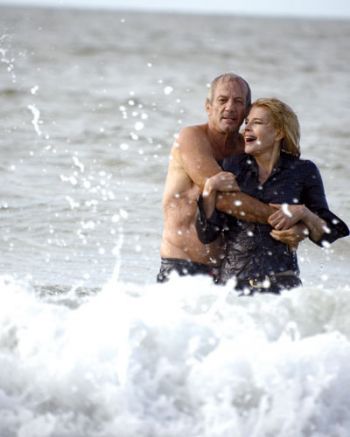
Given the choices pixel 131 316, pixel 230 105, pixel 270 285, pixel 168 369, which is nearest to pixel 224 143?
pixel 230 105

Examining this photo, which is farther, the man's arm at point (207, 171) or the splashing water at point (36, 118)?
the splashing water at point (36, 118)

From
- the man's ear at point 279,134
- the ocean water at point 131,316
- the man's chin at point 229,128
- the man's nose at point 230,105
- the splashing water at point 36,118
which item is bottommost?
the splashing water at point 36,118

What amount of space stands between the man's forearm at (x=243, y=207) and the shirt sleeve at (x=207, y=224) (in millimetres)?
67

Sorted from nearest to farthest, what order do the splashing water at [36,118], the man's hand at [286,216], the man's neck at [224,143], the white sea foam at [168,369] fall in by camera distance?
the white sea foam at [168,369] < the man's hand at [286,216] < the man's neck at [224,143] < the splashing water at [36,118]

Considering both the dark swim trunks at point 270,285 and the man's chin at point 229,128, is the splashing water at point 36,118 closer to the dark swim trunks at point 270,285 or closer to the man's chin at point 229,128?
the man's chin at point 229,128

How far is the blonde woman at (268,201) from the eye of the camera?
6738 mm

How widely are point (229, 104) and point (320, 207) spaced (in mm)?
774

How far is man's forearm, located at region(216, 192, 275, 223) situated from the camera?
262 inches

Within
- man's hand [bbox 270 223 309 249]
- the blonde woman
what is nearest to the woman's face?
the blonde woman

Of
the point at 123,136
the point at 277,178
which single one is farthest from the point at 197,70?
the point at 277,178

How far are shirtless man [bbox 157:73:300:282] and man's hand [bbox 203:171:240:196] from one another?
0.19 meters

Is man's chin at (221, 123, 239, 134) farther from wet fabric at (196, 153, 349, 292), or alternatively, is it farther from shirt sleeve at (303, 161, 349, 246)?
shirt sleeve at (303, 161, 349, 246)

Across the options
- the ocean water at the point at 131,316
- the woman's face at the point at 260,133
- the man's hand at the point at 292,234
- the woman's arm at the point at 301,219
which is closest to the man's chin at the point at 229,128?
the woman's face at the point at 260,133

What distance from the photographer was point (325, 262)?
1001cm
